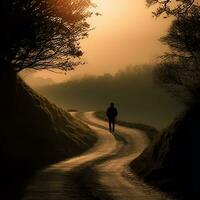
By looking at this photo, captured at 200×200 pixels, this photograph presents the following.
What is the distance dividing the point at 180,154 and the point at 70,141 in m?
17.5

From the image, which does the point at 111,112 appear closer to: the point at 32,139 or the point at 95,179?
the point at 32,139

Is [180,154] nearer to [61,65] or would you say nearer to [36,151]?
[36,151]

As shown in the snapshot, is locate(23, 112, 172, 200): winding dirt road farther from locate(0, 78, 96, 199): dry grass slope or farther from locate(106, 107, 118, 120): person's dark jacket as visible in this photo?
locate(106, 107, 118, 120): person's dark jacket

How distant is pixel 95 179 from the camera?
1069 inches

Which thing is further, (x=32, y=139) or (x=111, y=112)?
(x=111, y=112)

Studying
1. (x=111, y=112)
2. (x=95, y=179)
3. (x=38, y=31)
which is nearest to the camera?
(x=95, y=179)

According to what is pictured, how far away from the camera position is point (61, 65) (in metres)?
43.7

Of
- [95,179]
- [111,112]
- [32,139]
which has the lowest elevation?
[95,179]

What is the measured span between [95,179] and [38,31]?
44.5 feet

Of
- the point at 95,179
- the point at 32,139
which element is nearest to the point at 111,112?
the point at 32,139

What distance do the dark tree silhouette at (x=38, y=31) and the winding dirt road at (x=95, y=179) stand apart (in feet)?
22.7

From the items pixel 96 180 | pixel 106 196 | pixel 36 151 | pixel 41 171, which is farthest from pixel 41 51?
pixel 106 196

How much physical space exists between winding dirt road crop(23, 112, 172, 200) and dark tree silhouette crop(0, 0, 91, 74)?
22.7 feet

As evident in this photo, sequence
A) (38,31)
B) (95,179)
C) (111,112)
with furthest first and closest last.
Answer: (111,112), (38,31), (95,179)
